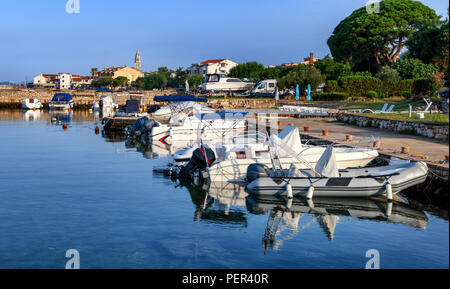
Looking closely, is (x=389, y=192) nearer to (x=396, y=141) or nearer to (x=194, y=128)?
(x=396, y=141)

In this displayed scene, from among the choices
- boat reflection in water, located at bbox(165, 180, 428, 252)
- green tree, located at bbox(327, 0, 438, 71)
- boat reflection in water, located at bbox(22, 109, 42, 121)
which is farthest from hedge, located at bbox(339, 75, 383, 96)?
boat reflection in water, located at bbox(165, 180, 428, 252)

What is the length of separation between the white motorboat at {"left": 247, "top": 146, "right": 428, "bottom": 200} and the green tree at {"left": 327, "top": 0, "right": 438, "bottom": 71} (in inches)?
1873

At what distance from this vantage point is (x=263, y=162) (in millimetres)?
19062

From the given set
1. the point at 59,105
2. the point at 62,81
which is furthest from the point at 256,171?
the point at 62,81

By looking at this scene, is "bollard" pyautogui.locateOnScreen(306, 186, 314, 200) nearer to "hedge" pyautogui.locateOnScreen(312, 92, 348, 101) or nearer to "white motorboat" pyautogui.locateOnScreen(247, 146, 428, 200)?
"white motorboat" pyautogui.locateOnScreen(247, 146, 428, 200)

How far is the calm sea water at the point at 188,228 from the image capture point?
11.4 meters

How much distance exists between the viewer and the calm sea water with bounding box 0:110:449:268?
37.6 ft

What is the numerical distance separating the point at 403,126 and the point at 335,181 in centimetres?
1227

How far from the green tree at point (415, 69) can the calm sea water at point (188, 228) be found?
4169cm

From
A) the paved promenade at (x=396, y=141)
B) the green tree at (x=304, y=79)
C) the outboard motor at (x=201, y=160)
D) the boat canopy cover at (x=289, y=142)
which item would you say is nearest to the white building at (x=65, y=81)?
the green tree at (x=304, y=79)

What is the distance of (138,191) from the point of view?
1884cm

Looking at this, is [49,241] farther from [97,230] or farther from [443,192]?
[443,192]
